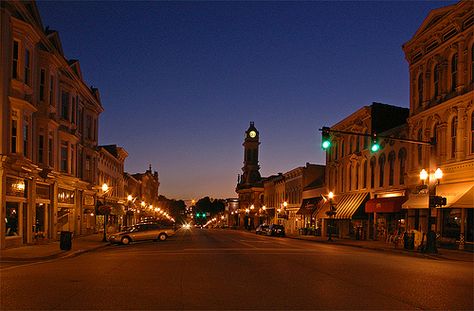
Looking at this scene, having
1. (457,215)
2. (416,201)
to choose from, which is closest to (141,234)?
(416,201)

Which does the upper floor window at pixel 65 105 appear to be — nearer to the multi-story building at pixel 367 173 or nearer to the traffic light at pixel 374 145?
the multi-story building at pixel 367 173

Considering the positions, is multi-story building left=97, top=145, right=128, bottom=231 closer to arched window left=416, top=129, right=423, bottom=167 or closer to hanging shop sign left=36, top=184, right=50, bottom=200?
hanging shop sign left=36, top=184, right=50, bottom=200

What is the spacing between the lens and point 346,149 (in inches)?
2156

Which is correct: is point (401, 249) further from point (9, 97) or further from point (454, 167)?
point (9, 97)

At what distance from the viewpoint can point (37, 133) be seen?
107 ft

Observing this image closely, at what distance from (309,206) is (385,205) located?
2261cm

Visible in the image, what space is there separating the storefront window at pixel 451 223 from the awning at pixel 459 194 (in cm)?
114

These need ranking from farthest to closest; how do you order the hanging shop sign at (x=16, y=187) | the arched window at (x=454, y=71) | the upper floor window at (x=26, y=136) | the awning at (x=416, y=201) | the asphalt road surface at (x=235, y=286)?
the awning at (x=416, y=201) < the arched window at (x=454, y=71) < the upper floor window at (x=26, y=136) < the hanging shop sign at (x=16, y=187) < the asphalt road surface at (x=235, y=286)

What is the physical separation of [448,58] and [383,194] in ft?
45.4

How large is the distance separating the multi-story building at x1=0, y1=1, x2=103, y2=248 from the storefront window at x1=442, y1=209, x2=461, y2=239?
24.8 metres

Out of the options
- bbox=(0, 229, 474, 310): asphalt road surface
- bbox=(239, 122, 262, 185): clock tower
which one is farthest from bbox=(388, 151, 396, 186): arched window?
bbox=(239, 122, 262, 185): clock tower

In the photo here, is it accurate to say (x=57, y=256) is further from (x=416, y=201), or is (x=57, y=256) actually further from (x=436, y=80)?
(x=436, y=80)

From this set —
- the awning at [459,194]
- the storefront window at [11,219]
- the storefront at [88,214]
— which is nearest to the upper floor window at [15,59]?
the storefront window at [11,219]

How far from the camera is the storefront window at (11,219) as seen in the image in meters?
28.1
